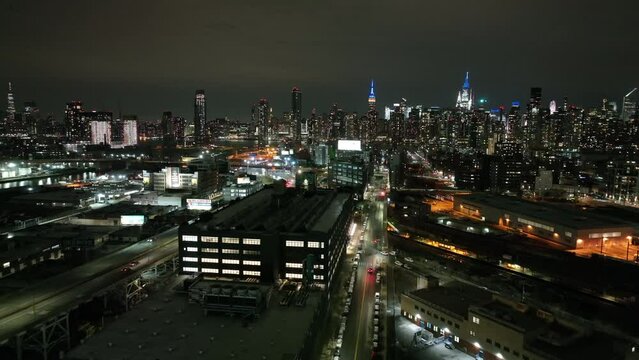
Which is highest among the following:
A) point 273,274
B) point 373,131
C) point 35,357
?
point 373,131

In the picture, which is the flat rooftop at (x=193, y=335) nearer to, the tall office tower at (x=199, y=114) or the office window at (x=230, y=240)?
the office window at (x=230, y=240)

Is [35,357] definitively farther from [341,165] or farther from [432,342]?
[341,165]

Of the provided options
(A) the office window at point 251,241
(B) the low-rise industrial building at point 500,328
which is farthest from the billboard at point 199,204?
(B) the low-rise industrial building at point 500,328

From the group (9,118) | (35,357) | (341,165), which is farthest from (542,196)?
(9,118)

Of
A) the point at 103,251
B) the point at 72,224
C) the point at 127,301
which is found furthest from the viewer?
the point at 72,224

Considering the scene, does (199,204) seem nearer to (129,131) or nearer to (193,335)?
(193,335)

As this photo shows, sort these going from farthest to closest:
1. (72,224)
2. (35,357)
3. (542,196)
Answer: (542,196), (72,224), (35,357)
